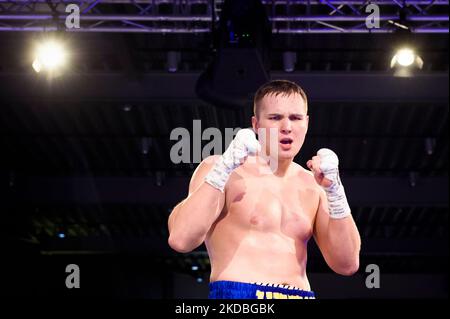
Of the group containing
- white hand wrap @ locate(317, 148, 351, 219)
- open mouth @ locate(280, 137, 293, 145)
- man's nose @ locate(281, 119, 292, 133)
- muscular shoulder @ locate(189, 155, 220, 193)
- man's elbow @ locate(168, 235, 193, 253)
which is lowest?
man's elbow @ locate(168, 235, 193, 253)

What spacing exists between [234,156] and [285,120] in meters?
0.32

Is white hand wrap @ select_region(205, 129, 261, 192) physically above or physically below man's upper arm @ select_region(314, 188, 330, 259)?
above

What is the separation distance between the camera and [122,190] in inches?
432

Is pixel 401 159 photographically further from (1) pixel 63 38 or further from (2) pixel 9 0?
(2) pixel 9 0

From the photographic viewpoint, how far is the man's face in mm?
2213

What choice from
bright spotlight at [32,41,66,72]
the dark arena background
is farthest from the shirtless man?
bright spotlight at [32,41,66,72]

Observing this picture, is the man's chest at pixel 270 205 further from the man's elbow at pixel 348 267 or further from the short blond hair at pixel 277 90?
the short blond hair at pixel 277 90

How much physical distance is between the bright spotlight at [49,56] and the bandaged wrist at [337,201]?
5234mm

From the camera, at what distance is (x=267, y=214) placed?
7.36 feet

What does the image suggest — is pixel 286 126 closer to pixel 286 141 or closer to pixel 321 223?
pixel 286 141

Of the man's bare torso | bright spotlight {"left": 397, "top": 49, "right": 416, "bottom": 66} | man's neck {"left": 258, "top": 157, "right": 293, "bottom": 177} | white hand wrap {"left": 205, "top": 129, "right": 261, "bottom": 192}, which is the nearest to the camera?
white hand wrap {"left": 205, "top": 129, "right": 261, "bottom": 192}

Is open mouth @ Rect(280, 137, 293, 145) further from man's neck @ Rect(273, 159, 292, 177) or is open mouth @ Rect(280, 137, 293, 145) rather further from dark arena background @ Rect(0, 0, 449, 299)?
dark arena background @ Rect(0, 0, 449, 299)

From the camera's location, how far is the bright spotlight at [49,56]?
662cm

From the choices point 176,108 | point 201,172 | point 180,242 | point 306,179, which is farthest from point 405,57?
point 180,242
